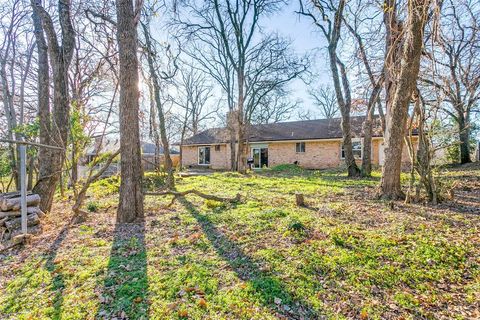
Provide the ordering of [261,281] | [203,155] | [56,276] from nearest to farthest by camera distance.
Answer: [261,281] → [56,276] → [203,155]

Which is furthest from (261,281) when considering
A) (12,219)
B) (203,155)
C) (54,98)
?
(203,155)

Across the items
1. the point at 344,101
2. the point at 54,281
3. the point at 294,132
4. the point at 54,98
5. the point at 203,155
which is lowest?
the point at 54,281

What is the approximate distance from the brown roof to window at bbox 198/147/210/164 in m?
0.77

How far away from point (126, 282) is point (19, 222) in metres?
3.70

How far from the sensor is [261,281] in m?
2.94

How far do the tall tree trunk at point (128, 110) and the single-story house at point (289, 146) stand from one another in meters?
15.6

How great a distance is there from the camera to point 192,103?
2844cm

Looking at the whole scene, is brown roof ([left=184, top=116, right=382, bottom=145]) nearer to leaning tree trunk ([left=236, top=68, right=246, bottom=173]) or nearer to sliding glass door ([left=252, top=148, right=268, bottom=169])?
sliding glass door ([left=252, top=148, right=268, bottom=169])

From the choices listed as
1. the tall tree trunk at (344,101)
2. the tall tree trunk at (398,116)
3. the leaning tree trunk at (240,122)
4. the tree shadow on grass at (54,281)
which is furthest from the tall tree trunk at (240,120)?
the tree shadow on grass at (54,281)

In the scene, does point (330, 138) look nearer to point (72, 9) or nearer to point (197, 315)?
point (72, 9)

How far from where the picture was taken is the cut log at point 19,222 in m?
5.09

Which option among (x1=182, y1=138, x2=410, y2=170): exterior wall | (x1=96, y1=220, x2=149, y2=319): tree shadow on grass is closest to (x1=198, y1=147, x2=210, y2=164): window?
(x1=182, y1=138, x2=410, y2=170): exterior wall

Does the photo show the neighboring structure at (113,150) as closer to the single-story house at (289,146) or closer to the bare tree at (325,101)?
the single-story house at (289,146)

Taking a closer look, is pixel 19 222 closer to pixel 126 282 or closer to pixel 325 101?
pixel 126 282
